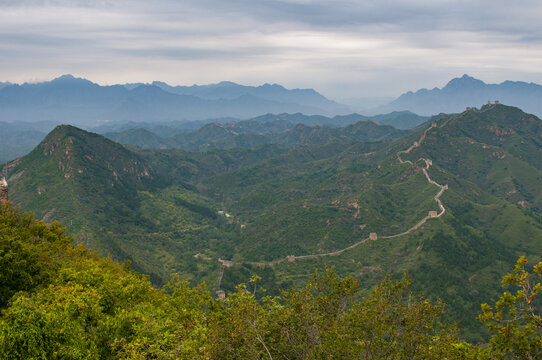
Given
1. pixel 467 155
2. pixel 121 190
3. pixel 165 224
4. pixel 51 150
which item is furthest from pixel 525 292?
pixel 467 155

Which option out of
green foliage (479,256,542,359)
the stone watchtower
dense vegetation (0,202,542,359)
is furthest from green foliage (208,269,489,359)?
the stone watchtower

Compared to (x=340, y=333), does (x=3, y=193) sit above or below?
above

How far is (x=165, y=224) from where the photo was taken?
158 m

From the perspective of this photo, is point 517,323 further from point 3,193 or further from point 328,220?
point 328,220

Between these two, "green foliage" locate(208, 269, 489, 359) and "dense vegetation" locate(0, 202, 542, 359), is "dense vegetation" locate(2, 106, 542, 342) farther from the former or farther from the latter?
"green foliage" locate(208, 269, 489, 359)

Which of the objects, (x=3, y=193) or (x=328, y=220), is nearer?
(x=3, y=193)

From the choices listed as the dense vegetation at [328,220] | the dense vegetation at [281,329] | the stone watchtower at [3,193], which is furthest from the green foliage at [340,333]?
the dense vegetation at [328,220]

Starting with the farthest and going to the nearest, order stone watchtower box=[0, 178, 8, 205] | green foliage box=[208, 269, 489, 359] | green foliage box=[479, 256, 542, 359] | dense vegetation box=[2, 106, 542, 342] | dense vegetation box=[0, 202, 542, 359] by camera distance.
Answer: dense vegetation box=[2, 106, 542, 342]
stone watchtower box=[0, 178, 8, 205]
green foliage box=[208, 269, 489, 359]
dense vegetation box=[0, 202, 542, 359]
green foliage box=[479, 256, 542, 359]

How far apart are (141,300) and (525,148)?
23448 centimetres

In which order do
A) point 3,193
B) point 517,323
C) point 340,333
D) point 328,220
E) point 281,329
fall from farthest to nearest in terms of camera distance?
point 328,220
point 3,193
point 281,329
point 340,333
point 517,323

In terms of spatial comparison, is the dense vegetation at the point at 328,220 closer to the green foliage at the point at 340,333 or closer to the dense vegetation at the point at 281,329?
the dense vegetation at the point at 281,329

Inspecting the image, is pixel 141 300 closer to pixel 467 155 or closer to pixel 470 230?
pixel 470 230

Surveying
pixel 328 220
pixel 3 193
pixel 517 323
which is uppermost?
pixel 3 193

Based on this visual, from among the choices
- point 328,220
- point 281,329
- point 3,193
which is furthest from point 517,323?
point 328,220
